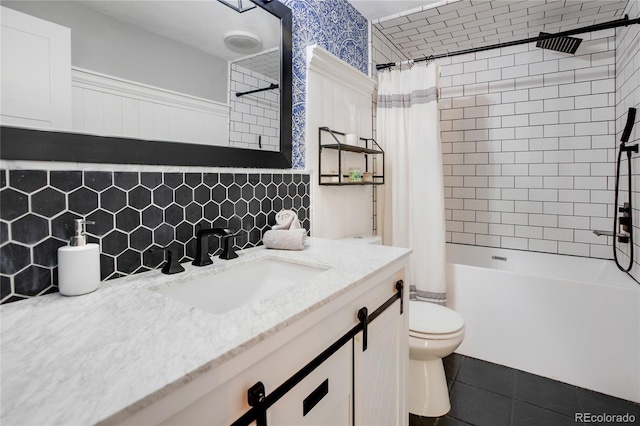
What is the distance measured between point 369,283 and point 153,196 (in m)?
0.73

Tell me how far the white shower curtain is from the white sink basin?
1335 millimetres

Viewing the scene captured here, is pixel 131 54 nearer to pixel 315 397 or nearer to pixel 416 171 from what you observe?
pixel 315 397

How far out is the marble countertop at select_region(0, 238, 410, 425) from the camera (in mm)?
414

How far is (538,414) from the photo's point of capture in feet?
5.49


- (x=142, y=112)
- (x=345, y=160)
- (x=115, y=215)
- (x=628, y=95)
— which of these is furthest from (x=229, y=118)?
(x=628, y=95)

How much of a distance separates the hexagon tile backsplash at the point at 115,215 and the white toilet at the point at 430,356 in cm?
94

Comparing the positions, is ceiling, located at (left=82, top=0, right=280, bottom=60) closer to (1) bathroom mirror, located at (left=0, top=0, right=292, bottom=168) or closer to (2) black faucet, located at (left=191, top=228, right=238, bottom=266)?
(1) bathroom mirror, located at (left=0, top=0, right=292, bottom=168)

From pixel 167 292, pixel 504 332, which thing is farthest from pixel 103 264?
pixel 504 332

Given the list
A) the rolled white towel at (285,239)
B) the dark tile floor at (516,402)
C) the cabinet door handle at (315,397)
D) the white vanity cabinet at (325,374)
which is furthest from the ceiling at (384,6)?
the dark tile floor at (516,402)

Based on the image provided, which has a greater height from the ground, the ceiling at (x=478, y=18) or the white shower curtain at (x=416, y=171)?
the ceiling at (x=478, y=18)

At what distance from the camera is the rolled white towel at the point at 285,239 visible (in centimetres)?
132

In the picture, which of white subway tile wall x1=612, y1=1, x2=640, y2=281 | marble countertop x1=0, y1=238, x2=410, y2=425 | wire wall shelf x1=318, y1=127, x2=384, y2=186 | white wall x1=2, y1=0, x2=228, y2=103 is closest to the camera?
marble countertop x1=0, y1=238, x2=410, y2=425

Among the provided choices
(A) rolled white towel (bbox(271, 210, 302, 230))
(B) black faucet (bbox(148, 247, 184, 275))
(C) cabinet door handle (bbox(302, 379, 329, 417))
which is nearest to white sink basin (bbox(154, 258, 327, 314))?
(B) black faucet (bbox(148, 247, 184, 275))

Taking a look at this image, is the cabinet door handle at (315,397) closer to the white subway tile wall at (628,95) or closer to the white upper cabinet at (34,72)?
the white upper cabinet at (34,72)
